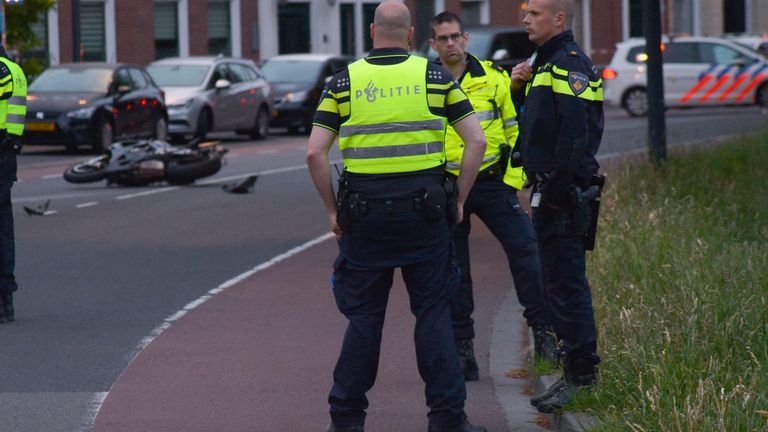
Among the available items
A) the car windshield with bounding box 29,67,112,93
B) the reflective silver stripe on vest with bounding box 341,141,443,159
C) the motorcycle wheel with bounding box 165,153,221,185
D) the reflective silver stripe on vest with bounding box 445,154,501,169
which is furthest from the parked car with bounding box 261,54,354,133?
the reflective silver stripe on vest with bounding box 341,141,443,159

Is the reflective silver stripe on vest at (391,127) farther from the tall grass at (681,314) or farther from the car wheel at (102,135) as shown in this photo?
the car wheel at (102,135)

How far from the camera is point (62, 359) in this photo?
8.59 m

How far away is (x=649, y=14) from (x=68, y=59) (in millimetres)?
24301

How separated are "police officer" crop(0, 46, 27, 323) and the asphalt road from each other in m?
0.24

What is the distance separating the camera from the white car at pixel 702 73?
35812 mm

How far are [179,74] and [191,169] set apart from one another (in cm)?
1194

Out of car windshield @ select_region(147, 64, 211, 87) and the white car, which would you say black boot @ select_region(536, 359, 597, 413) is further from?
the white car

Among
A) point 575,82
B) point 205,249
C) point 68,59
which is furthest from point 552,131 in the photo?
point 68,59

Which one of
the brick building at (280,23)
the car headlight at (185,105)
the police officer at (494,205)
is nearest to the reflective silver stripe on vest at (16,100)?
the police officer at (494,205)

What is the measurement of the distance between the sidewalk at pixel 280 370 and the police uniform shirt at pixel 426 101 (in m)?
1.23

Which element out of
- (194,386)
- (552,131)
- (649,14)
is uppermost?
(649,14)

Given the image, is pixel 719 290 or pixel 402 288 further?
pixel 402 288

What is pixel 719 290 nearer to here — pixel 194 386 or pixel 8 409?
pixel 194 386

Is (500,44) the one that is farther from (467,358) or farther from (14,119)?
(467,358)
